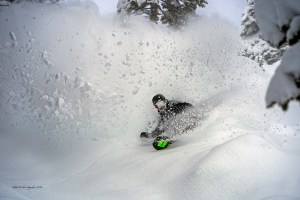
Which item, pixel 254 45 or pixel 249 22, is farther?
pixel 249 22

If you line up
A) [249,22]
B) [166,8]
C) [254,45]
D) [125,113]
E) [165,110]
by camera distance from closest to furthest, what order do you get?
[165,110] → [125,113] → [166,8] → [254,45] → [249,22]

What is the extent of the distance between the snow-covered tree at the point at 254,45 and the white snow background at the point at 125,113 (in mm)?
8275

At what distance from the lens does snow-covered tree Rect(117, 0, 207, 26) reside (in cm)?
1391

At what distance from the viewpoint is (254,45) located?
1902 centimetres

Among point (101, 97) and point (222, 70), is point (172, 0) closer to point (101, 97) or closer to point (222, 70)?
point (222, 70)

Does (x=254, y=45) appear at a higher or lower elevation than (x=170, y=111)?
lower

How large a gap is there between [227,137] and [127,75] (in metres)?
4.00

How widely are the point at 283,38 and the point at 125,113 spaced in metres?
6.40

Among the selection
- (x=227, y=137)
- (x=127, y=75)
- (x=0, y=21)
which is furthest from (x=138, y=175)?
(x=0, y=21)

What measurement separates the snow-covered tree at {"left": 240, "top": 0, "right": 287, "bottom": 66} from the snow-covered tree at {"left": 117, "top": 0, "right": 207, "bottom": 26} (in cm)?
610

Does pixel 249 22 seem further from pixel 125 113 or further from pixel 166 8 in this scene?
pixel 125 113

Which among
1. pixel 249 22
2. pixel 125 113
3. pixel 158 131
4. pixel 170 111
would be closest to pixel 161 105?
pixel 170 111

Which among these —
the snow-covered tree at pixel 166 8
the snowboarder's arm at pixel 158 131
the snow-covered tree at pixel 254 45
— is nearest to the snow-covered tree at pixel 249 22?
the snow-covered tree at pixel 254 45

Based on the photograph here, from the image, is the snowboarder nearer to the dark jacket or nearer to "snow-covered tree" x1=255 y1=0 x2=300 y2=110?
the dark jacket
